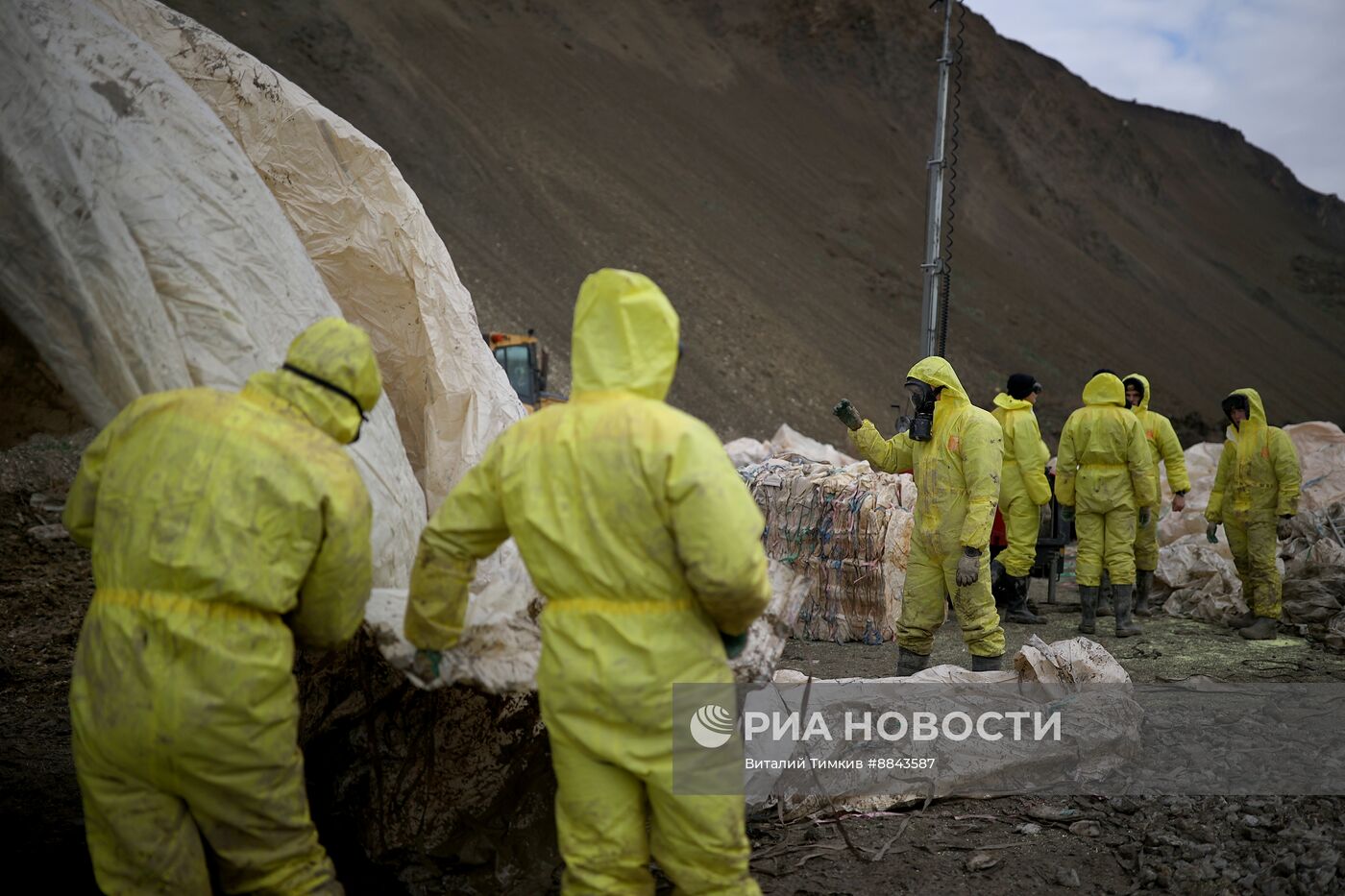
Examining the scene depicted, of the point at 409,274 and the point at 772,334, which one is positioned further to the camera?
the point at 772,334

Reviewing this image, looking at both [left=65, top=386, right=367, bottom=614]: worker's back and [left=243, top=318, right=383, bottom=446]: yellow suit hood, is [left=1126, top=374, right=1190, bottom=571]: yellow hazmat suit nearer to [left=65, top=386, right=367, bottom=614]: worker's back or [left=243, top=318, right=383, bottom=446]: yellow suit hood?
[left=243, top=318, right=383, bottom=446]: yellow suit hood

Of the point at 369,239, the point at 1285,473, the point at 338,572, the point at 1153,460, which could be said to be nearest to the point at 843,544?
the point at 1153,460

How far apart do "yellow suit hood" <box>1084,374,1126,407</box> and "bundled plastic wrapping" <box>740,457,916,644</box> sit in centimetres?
144

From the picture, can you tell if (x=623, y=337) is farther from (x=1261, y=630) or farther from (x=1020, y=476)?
(x=1261, y=630)

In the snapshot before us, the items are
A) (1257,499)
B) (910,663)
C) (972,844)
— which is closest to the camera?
(972,844)

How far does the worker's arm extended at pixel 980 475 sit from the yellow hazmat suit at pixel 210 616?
316 centimetres

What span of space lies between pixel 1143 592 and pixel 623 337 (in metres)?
7.30

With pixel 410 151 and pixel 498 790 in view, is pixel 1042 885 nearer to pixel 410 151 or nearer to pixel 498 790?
pixel 498 790

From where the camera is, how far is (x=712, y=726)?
2566 mm

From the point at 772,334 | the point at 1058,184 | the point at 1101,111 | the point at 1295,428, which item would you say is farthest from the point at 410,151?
the point at 1101,111

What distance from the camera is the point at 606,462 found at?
96.7 inches

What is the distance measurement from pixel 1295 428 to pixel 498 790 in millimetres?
11325

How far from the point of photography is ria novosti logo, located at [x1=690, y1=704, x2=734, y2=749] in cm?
254

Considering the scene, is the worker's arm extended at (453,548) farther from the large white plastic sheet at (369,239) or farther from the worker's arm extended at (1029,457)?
the worker's arm extended at (1029,457)
